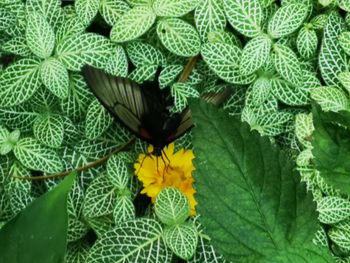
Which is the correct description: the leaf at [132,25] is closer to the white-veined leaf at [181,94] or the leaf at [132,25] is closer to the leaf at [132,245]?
the white-veined leaf at [181,94]

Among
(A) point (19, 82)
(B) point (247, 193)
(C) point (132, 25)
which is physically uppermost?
(B) point (247, 193)

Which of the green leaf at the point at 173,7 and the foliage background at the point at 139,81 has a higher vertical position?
the green leaf at the point at 173,7

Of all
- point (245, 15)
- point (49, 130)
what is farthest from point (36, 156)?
point (245, 15)

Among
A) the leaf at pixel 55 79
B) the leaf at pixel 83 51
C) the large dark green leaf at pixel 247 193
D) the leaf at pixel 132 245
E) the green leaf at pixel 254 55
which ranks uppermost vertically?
the large dark green leaf at pixel 247 193

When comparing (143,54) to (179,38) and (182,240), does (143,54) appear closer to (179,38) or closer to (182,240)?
(179,38)

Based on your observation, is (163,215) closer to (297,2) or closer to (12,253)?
(12,253)

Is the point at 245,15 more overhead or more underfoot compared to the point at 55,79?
more overhead

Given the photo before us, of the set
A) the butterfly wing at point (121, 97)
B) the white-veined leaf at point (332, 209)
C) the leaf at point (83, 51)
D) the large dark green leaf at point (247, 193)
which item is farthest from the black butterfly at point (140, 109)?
the large dark green leaf at point (247, 193)
